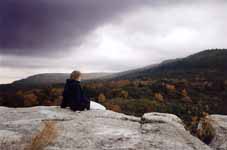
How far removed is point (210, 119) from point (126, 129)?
6.78 meters

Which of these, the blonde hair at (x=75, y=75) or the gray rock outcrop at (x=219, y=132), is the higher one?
the blonde hair at (x=75, y=75)

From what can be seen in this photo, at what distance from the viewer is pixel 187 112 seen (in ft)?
365

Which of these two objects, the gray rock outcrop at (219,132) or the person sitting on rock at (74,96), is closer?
the person sitting on rock at (74,96)

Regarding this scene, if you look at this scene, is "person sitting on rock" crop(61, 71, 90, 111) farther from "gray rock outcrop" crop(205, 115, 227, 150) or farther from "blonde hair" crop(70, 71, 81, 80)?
"gray rock outcrop" crop(205, 115, 227, 150)

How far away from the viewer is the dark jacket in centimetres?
1376

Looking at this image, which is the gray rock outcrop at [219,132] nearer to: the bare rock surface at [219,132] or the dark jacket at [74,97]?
the bare rock surface at [219,132]

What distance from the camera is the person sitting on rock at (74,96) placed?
45.2 ft

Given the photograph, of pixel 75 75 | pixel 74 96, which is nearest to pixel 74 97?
pixel 74 96

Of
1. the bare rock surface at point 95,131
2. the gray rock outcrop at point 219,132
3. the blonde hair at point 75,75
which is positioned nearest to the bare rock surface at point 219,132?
the gray rock outcrop at point 219,132

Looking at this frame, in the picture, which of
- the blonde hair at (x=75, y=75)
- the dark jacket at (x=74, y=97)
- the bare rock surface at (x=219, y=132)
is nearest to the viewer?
the dark jacket at (x=74, y=97)

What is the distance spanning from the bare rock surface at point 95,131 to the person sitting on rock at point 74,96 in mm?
393

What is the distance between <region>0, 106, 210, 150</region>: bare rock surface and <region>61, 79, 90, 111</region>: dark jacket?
1.29 ft

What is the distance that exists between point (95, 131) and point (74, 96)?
3.55m

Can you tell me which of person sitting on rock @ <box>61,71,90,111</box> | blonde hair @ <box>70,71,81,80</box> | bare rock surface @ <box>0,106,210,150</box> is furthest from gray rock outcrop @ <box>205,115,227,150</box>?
blonde hair @ <box>70,71,81,80</box>
